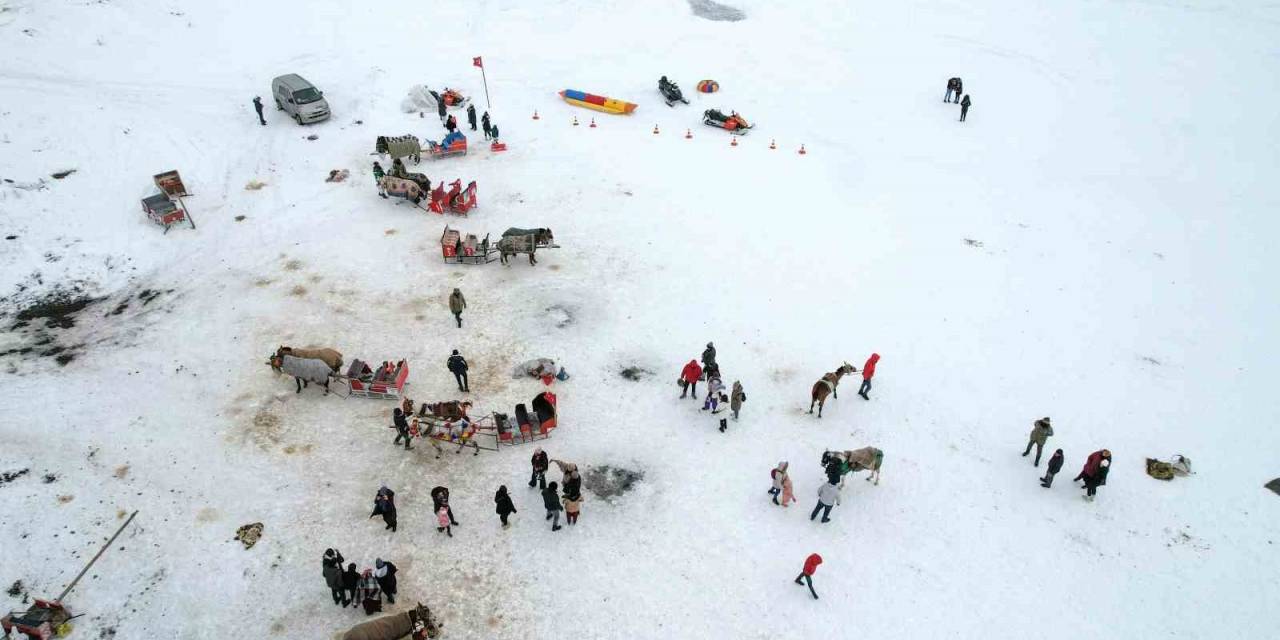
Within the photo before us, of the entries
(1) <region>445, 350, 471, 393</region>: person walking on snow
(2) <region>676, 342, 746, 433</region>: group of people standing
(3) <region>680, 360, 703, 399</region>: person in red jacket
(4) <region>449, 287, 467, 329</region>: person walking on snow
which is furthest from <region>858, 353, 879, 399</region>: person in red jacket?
(4) <region>449, 287, 467, 329</region>: person walking on snow

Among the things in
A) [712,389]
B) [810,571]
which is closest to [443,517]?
[712,389]

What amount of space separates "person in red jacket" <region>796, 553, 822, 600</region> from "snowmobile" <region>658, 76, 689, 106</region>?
24959 millimetres

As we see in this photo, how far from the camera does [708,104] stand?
33469 mm

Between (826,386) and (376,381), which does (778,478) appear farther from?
(376,381)

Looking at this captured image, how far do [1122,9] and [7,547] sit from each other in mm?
55451

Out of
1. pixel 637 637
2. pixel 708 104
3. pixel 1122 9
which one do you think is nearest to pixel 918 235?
pixel 708 104

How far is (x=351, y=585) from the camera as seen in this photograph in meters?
12.1

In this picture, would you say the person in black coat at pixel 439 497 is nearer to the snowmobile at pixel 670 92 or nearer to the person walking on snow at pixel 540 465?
the person walking on snow at pixel 540 465

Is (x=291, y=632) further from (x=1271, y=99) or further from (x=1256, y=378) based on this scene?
(x=1271, y=99)

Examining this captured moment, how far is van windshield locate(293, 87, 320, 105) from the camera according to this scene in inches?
1141

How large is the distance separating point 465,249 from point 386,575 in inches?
462

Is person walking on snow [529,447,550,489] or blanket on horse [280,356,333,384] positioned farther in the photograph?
blanket on horse [280,356,333,384]

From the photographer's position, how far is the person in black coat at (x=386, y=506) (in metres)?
13.4

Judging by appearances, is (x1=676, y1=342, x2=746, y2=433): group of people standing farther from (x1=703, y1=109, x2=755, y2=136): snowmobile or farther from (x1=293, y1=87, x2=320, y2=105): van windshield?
(x1=293, y1=87, x2=320, y2=105): van windshield
